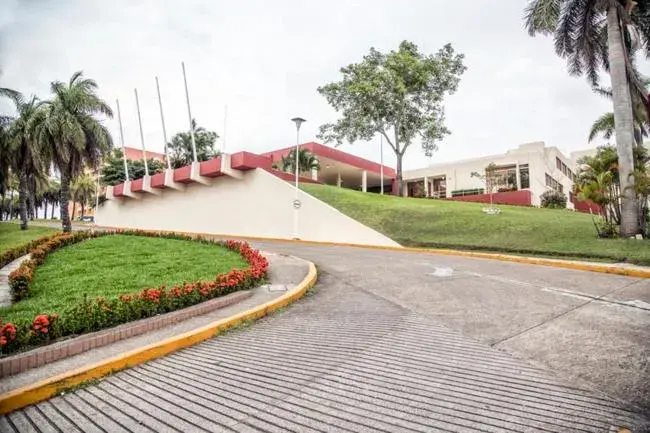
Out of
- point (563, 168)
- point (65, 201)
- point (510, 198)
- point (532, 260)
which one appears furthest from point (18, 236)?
point (563, 168)

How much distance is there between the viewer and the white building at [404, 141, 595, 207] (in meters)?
35.0

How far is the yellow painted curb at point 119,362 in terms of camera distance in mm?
3543

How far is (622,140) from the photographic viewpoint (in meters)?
13.1

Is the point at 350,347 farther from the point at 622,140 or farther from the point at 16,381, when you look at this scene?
the point at 622,140

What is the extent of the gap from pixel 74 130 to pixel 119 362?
20477 mm

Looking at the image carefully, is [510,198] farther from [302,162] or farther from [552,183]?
[302,162]

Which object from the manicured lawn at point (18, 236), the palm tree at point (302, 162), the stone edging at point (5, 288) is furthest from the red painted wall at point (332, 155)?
the stone edging at point (5, 288)

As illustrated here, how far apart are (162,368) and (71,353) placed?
123 cm

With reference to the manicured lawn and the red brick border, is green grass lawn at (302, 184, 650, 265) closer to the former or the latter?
the red brick border

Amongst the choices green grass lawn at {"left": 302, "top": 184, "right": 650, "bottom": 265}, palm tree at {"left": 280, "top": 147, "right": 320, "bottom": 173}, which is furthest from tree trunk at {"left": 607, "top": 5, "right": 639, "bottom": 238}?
palm tree at {"left": 280, "top": 147, "right": 320, "bottom": 173}

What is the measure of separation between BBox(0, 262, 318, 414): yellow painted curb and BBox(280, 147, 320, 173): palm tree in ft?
82.5

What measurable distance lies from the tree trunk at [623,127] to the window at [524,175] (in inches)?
927

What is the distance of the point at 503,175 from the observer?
36.6m

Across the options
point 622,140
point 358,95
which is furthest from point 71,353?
point 358,95
